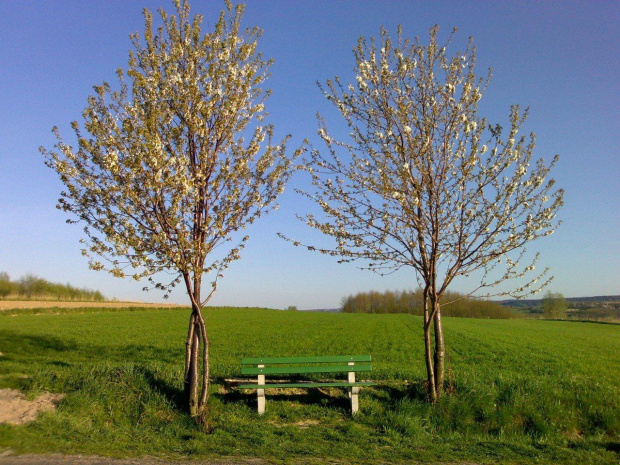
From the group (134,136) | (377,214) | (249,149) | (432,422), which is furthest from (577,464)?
(134,136)

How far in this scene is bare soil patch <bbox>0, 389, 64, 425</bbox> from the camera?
25.2ft

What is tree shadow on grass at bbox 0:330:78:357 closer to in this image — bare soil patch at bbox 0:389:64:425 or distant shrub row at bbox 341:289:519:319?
bare soil patch at bbox 0:389:64:425

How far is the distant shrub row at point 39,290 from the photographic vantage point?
70812 mm

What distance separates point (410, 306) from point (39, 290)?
213 feet

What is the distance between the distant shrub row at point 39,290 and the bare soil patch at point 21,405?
6976cm

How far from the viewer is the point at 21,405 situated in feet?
26.7

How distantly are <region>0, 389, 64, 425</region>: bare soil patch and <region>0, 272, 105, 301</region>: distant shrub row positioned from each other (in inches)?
2747

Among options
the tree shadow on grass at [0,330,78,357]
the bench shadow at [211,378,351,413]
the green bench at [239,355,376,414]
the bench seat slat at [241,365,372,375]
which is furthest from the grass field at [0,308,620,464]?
the tree shadow on grass at [0,330,78,357]

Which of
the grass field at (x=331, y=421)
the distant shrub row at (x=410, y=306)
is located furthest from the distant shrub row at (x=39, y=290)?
the grass field at (x=331, y=421)

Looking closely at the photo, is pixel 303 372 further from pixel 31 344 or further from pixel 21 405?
pixel 31 344

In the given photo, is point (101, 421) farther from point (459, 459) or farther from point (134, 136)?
point (459, 459)

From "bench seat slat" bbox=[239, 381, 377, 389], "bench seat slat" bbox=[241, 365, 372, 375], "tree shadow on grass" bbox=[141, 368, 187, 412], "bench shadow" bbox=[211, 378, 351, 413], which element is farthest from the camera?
"bench shadow" bbox=[211, 378, 351, 413]

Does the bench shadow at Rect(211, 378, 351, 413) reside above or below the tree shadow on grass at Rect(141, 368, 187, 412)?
below

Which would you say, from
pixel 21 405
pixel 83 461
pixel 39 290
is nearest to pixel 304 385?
pixel 83 461
